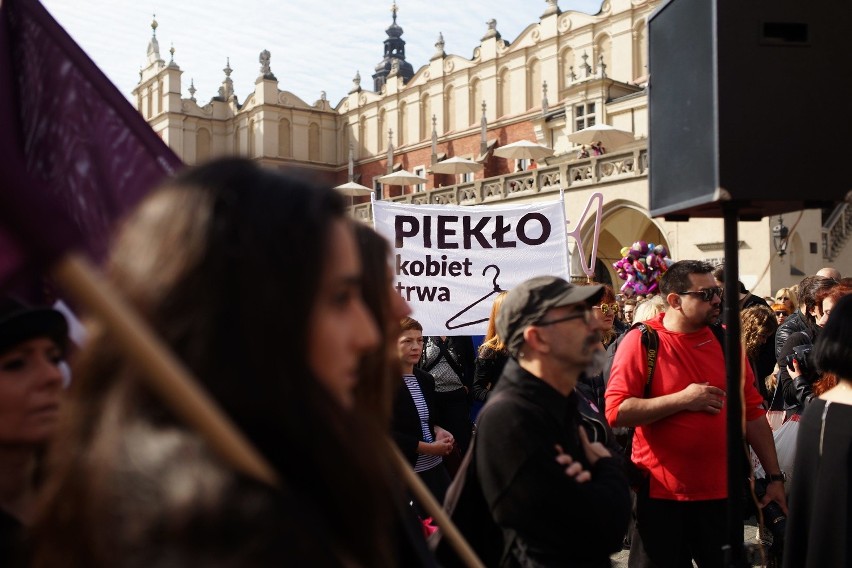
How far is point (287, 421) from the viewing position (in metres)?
0.98

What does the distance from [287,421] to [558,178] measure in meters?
22.7

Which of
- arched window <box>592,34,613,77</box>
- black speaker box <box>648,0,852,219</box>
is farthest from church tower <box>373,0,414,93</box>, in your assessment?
black speaker box <box>648,0,852,219</box>

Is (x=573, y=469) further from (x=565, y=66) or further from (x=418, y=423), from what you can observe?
(x=565, y=66)

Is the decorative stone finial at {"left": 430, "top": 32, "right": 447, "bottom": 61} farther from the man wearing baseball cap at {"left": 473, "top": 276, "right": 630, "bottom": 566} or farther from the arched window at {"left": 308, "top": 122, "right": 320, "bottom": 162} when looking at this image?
the man wearing baseball cap at {"left": 473, "top": 276, "right": 630, "bottom": 566}

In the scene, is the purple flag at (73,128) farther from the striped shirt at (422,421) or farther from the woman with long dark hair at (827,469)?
the striped shirt at (422,421)

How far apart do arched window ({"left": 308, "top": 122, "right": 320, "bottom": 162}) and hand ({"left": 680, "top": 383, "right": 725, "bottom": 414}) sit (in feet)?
153

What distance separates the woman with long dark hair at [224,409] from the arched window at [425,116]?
42799mm

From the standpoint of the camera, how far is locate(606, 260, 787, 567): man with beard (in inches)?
153

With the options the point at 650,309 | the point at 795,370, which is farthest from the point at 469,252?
the point at 795,370

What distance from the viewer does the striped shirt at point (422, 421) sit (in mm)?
4668

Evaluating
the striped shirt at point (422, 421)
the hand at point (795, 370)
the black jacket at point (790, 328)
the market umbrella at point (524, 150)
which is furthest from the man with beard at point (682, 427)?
the market umbrella at point (524, 150)

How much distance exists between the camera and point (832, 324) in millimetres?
3020

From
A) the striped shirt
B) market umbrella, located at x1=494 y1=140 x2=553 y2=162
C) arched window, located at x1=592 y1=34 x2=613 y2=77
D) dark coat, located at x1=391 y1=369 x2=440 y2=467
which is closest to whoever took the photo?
dark coat, located at x1=391 y1=369 x2=440 y2=467

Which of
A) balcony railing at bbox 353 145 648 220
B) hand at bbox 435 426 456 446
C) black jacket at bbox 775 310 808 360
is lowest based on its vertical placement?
hand at bbox 435 426 456 446
